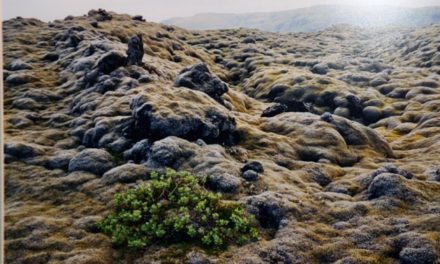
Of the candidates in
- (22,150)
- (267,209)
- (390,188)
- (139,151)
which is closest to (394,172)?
(390,188)

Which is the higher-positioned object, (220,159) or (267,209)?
(220,159)

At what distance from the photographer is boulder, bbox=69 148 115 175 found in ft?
112

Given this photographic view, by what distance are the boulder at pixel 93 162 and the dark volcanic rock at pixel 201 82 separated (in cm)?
1862

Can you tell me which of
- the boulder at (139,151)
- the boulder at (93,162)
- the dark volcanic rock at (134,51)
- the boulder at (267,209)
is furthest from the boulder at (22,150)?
the dark volcanic rock at (134,51)

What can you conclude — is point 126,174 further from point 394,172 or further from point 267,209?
point 394,172

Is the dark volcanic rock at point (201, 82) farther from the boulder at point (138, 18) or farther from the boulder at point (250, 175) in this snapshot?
the boulder at point (138, 18)

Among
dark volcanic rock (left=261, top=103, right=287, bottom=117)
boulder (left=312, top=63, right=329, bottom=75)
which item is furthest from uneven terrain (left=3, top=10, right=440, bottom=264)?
boulder (left=312, top=63, right=329, bottom=75)

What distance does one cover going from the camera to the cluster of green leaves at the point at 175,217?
24.0 m

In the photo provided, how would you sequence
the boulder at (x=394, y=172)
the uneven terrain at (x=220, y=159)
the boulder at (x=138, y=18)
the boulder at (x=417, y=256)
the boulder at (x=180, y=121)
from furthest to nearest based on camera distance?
the boulder at (x=138, y=18) < the boulder at (x=180, y=121) < the boulder at (x=394, y=172) < the uneven terrain at (x=220, y=159) < the boulder at (x=417, y=256)

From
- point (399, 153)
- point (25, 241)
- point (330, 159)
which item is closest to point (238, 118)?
point (330, 159)

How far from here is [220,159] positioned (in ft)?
110

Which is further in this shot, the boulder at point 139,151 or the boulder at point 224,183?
the boulder at point 139,151

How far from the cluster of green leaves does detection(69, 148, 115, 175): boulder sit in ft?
20.9

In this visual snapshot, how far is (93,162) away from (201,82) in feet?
71.4
